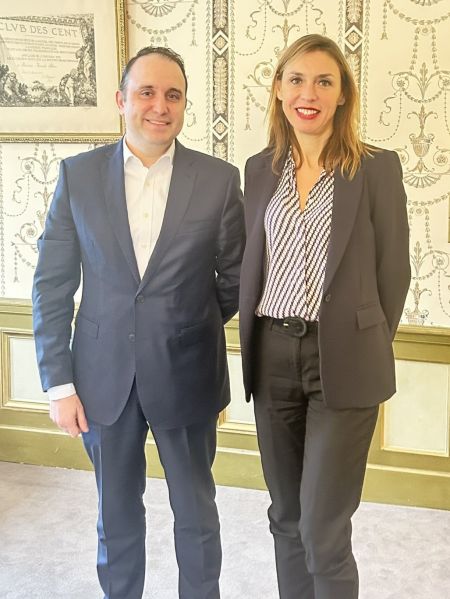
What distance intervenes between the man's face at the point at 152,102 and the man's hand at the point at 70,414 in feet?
2.12

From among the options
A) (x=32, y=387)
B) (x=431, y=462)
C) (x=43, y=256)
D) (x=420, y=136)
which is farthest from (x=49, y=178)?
(x=431, y=462)

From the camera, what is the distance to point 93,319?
72.1 inches

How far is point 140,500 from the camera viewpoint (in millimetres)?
1953

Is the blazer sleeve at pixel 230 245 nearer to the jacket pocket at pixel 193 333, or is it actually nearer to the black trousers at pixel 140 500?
the jacket pocket at pixel 193 333

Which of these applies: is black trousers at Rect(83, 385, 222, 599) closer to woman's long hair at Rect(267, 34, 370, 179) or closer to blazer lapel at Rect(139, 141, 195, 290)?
blazer lapel at Rect(139, 141, 195, 290)

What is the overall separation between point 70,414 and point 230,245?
574mm

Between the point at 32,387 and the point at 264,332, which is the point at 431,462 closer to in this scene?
the point at 264,332

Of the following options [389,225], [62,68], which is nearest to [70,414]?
[389,225]

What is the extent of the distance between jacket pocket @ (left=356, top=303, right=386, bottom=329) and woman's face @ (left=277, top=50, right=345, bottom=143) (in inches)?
16.4

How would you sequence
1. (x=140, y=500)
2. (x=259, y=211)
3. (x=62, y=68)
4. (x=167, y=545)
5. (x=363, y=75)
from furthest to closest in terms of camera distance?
(x=62, y=68)
(x=363, y=75)
(x=167, y=545)
(x=140, y=500)
(x=259, y=211)

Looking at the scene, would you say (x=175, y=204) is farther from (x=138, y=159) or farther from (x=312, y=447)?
(x=312, y=447)

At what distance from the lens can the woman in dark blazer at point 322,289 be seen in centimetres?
166

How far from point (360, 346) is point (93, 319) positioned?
0.65 metres

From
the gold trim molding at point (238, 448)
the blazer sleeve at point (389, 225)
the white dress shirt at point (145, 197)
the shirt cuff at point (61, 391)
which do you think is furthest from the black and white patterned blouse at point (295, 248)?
the gold trim molding at point (238, 448)
